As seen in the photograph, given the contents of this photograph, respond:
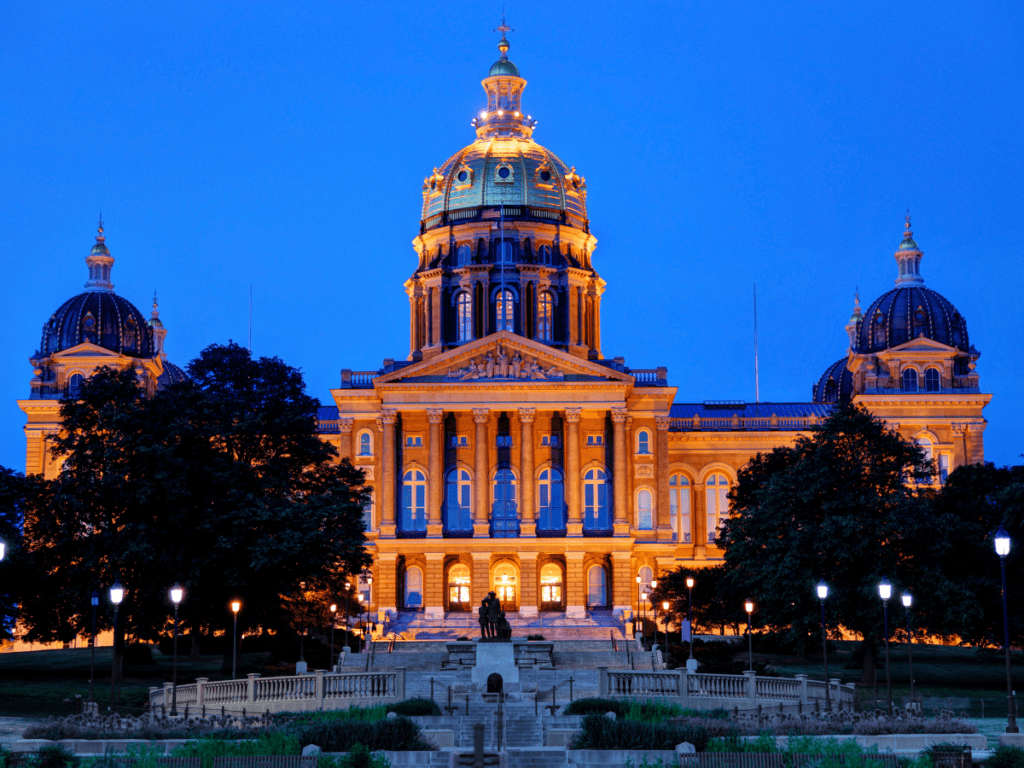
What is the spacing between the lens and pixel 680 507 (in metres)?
95.8

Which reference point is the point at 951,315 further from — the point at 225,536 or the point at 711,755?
the point at 711,755

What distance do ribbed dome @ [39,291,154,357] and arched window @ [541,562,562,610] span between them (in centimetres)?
3521

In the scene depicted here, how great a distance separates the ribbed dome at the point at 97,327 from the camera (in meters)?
98.7

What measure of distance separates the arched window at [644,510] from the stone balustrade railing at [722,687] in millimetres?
37973

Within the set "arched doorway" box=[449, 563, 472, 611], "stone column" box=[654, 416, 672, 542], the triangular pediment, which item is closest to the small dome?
"stone column" box=[654, 416, 672, 542]

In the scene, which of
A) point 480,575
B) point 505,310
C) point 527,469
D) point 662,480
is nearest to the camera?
point 480,575

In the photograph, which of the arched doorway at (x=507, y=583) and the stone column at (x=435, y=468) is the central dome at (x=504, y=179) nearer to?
the stone column at (x=435, y=468)

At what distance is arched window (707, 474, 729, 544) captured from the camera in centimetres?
9569

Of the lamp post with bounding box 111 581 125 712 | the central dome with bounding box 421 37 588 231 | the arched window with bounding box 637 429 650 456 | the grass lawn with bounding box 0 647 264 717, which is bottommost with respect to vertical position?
the grass lawn with bounding box 0 647 264 717

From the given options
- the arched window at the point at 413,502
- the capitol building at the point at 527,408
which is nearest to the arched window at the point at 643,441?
the capitol building at the point at 527,408

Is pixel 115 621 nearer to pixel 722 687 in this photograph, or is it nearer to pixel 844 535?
pixel 722 687

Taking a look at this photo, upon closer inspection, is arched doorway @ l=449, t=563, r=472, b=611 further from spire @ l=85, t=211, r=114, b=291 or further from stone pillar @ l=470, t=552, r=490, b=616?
spire @ l=85, t=211, r=114, b=291

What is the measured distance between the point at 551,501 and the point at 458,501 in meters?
5.65

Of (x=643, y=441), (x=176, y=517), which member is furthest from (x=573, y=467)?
(x=176, y=517)
